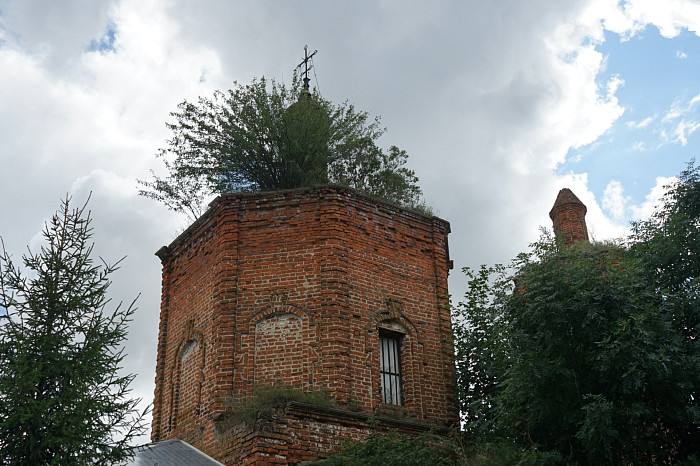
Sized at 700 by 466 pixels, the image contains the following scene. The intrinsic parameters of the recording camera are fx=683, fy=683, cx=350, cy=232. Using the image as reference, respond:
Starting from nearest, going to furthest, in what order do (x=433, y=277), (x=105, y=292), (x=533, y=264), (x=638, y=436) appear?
(x=105, y=292), (x=638, y=436), (x=533, y=264), (x=433, y=277)

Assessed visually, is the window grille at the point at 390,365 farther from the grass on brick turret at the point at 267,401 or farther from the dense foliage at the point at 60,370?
the dense foliage at the point at 60,370

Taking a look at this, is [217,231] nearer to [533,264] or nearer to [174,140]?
[174,140]

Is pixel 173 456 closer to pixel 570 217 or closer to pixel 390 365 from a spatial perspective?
pixel 390 365

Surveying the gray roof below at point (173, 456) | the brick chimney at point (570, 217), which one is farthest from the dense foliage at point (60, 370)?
the brick chimney at point (570, 217)

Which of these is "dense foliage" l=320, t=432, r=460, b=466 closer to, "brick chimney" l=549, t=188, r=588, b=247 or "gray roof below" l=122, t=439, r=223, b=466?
"gray roof below" l=122, t=439, r=223, b=466

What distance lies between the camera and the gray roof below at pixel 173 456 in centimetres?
1092

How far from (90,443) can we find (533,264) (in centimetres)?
752

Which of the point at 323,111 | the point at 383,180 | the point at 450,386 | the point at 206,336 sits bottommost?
the point at 450,386

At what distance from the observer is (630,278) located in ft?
35.4

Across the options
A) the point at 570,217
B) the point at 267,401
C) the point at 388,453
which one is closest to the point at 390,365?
the point at 267,401

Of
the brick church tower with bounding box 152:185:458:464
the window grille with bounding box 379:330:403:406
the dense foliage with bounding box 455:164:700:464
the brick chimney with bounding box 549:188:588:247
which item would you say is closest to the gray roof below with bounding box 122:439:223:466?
the brick church tower with bounding box 152:185:458:464

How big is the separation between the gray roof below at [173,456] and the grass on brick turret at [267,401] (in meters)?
0.73

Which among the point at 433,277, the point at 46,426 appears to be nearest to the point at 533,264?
the point at 433,277

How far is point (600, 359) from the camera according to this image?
9.78 meters
